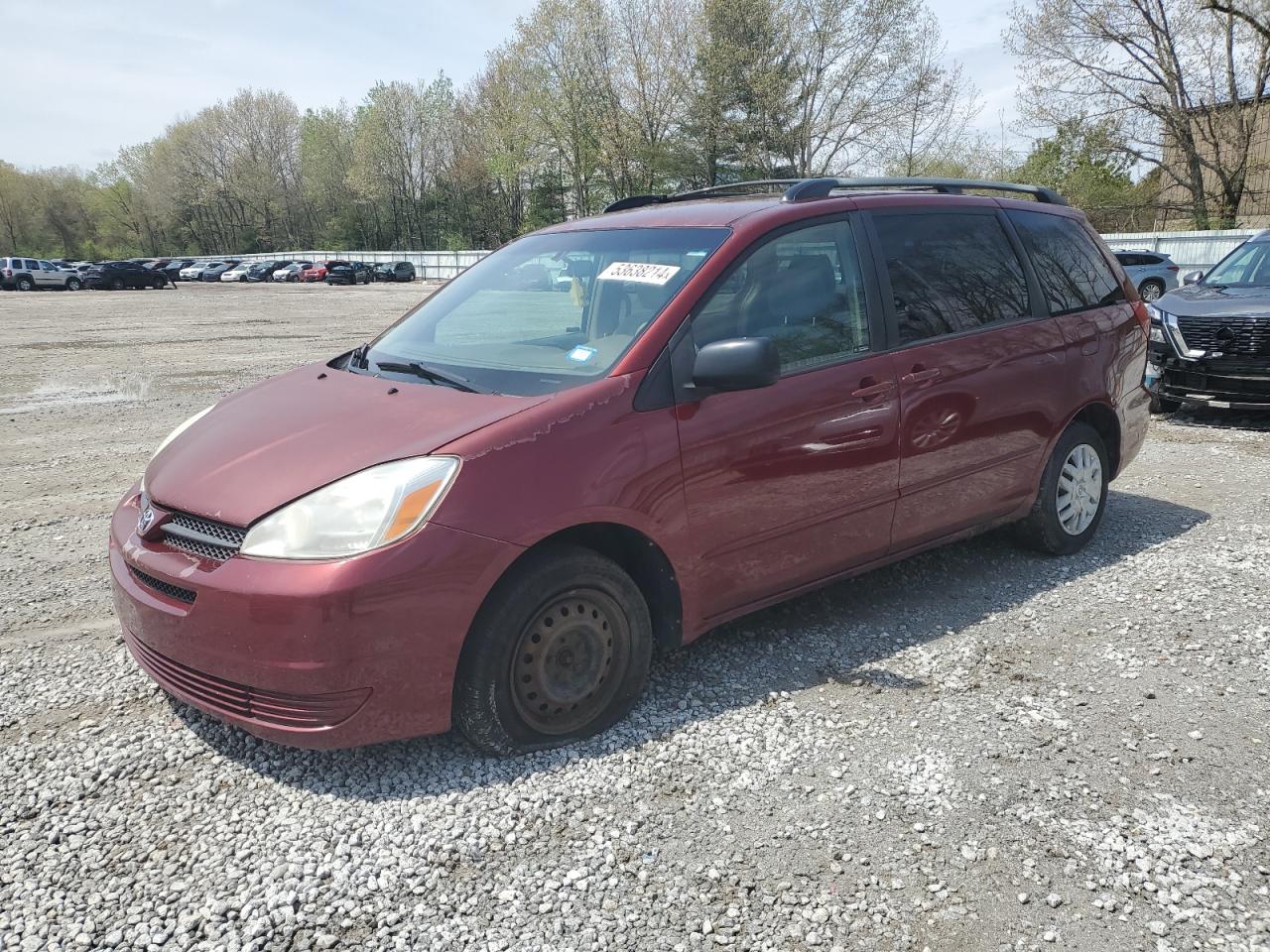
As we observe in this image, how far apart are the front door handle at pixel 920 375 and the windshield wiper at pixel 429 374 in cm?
185

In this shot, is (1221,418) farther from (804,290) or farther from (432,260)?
(432,260)

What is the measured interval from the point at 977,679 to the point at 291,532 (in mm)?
2643

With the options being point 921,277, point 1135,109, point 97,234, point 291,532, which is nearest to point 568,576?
point 291,532

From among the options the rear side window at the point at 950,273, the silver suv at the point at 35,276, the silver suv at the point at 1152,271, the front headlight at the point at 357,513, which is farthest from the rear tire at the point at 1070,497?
the silver suv at the point at 35,276

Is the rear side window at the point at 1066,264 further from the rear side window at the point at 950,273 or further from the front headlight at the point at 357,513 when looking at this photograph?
the front headlight at the point at 357,513

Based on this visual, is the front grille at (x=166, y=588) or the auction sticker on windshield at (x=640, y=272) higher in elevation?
the auction sticker on windshield at (x=640, y=272)

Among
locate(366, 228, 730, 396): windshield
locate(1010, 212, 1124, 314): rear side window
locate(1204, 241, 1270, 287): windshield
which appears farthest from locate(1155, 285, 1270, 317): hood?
locate(366, 228, 730, 396): windshield

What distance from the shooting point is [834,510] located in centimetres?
371

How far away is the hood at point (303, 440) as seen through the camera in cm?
281

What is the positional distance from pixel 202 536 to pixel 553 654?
3.88 feet

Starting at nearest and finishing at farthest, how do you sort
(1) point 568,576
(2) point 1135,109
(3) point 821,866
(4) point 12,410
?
(3) point 821,866
(1) point 568,576
(4) point 12,410
(2) point 1135,109

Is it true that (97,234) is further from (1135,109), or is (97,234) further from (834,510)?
(834,510)

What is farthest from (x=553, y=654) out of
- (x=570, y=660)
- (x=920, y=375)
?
(x=920, y=375)

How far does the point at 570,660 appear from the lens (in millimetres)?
3070
